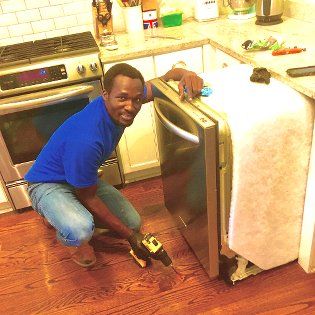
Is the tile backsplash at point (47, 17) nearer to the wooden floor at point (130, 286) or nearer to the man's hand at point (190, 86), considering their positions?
the man's hand at point (190, 86)

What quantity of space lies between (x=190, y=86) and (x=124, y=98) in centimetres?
25

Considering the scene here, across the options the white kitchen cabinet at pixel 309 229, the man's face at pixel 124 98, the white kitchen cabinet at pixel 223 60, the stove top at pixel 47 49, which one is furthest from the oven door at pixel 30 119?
the white kitchen cabinet at pixel 309 229

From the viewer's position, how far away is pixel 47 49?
77.6 inches

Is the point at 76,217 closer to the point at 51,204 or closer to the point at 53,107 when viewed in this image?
the point at 51,204

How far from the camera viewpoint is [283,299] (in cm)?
148

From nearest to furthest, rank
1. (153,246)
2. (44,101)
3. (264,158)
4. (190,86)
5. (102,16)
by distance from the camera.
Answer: (264,158) < (190,86) < (153,246) < (44,101) < (102,16)

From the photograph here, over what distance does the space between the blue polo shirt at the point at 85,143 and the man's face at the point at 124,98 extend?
1.9 inches

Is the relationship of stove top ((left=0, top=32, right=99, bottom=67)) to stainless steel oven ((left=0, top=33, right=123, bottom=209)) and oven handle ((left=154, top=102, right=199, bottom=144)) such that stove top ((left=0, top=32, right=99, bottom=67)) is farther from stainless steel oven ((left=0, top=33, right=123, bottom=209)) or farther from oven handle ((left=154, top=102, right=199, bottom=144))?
oven handle ((left=154, top=102, right=199, bottom=144))

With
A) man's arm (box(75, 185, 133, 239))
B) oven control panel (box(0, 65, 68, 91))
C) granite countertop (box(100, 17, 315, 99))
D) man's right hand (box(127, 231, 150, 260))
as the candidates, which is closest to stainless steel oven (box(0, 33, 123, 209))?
oven control panel (box(0, 65, 68, 91))

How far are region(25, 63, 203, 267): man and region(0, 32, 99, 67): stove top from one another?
0.49 metres

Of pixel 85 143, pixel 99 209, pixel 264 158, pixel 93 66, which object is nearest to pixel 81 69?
pixel 93 66

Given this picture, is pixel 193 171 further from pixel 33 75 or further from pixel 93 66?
pixel 33 75

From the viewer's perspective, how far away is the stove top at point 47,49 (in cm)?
185

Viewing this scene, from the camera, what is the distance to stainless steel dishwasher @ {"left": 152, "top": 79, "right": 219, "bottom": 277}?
1.23 m
